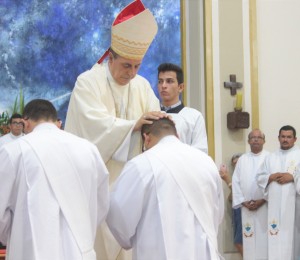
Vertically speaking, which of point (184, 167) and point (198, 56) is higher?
point (198, 56)

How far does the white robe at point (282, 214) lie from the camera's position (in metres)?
7.51

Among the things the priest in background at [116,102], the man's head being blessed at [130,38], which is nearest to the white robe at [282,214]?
the priest in background at [116,102]

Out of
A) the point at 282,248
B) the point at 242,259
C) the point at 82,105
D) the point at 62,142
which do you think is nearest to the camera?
the point at 62,142

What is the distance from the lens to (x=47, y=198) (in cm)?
321

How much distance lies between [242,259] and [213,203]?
4924 mm

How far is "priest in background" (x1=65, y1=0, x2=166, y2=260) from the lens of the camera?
3.91 metres

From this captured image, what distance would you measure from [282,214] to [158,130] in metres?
4.34

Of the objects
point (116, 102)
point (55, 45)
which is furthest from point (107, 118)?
point (55, 45)

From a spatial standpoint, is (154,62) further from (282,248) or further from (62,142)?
(62,142)

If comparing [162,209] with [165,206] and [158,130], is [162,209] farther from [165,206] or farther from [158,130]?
[158,130]

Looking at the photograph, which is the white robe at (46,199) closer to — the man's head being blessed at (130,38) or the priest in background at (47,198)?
the priest in background at (47,198)

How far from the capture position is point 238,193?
794 cm

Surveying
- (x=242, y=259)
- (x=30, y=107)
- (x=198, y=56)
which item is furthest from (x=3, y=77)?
(x=30, y=107)

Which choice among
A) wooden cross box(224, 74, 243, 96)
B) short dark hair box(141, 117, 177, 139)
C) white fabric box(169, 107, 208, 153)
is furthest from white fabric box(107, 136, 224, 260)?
wooden cross box(224, 74, 243, 96)
